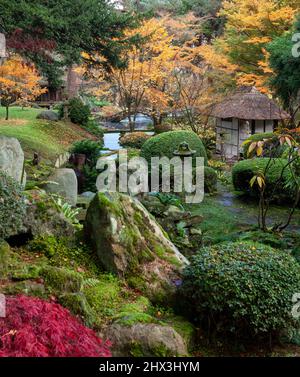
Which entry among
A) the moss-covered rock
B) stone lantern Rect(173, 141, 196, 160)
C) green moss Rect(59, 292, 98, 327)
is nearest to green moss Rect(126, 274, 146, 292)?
green moss Rect(59, 292, 98, 327)

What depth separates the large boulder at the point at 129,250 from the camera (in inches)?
205

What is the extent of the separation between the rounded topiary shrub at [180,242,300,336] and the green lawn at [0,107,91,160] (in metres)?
11.2

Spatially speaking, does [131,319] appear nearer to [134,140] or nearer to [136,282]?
[136,282]

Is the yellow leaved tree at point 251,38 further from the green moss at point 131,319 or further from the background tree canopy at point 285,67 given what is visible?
the green moss at point 131,319

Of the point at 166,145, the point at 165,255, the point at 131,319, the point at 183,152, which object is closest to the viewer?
the point at 131,319

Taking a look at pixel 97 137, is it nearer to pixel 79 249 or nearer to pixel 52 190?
pixel 52 190

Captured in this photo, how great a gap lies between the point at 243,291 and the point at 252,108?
15.0 meters

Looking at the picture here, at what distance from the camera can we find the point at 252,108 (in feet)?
60.5

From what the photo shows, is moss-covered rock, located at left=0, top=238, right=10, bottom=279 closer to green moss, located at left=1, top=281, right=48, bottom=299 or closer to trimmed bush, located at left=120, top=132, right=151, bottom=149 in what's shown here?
green moss, located at left=1, top=281, right=48, bottom=299

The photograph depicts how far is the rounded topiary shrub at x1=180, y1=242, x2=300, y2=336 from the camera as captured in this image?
14.5 ft

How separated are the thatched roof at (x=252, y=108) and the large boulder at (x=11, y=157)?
42.5 feet

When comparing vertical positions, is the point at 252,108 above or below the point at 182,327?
above

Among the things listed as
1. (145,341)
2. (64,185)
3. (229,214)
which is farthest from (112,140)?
(145,341)
